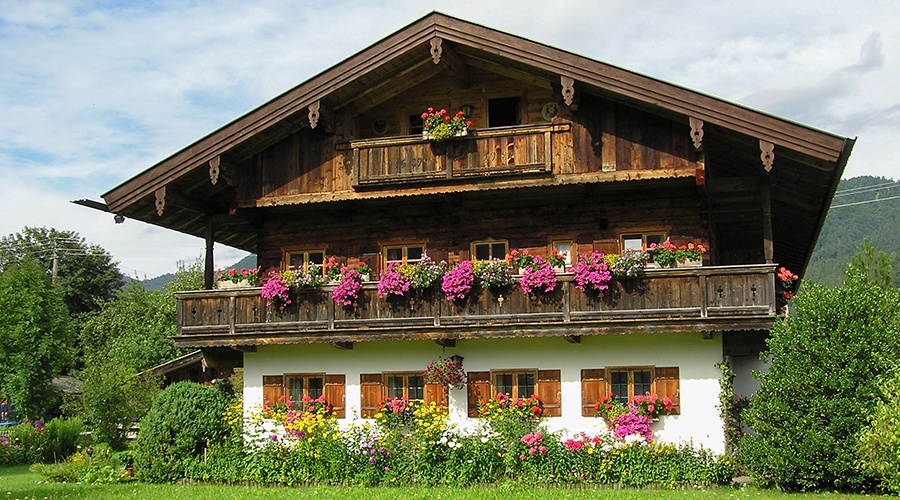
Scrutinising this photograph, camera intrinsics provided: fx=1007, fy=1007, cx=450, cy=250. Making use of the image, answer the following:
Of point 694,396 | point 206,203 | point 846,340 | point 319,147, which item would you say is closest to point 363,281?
point 319,147

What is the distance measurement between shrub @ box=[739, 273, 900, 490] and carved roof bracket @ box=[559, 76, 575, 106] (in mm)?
6169

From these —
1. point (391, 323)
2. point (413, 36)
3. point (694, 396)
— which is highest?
point (413, 36)

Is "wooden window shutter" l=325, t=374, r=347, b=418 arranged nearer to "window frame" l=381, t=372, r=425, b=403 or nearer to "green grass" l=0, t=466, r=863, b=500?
"window frame" l=381, t=372, r=425, b=403

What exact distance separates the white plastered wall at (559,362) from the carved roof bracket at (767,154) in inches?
141

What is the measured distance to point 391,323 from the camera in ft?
69.3

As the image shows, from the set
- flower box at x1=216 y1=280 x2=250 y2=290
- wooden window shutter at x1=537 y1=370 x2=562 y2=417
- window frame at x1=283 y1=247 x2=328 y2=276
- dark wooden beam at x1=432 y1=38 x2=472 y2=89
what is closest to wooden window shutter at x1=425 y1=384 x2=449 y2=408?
wooden window shutter at x1=537 y1=370 x2=562 y2=417

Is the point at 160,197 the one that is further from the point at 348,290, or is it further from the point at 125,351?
the point at 125,351

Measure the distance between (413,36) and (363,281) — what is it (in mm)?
5361

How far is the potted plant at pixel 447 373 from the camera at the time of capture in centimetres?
2106

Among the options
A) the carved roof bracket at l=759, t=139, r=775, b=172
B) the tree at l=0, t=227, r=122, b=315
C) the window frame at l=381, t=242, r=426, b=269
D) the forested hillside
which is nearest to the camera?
the carved roof bracket at l=759, t=139, r=775, b=172

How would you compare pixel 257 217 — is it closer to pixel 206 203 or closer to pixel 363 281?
pixel 206 203

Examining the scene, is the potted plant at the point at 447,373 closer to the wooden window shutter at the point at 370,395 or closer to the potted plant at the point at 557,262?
the wooden window shutter at the point at 370,395

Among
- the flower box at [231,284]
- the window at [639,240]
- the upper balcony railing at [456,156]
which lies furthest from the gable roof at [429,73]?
the window at [639,240]

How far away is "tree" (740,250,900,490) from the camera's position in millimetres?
16766
